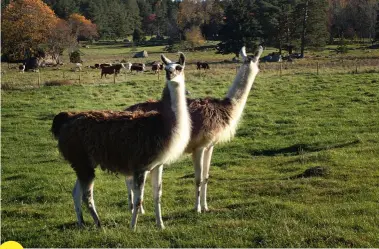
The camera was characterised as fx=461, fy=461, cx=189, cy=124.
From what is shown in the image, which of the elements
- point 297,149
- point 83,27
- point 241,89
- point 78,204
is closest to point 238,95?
point 241,89

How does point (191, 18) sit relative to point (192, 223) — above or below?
above

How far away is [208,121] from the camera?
25.7 feet

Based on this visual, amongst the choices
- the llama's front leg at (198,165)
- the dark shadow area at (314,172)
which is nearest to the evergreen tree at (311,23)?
the dark shadow area at (314,172)

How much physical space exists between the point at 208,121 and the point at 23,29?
51.8m

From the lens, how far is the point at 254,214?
7176 mm

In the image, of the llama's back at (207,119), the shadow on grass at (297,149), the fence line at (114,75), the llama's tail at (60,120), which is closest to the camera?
the llama's tail at (60,120)

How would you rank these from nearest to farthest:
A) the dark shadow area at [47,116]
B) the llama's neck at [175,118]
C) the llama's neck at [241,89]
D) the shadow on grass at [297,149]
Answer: the llama's neck at [175,118]
the llama's neck at [241,89]
the shadow on grass at [297,149]
the dark shadow area at [47,116]

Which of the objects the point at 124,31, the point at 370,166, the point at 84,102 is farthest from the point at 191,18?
the point at 370,166

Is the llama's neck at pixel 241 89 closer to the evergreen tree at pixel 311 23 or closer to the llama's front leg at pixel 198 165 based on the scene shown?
the llama's front leg at pixel 198 165

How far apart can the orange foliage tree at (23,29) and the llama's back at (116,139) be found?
166ft

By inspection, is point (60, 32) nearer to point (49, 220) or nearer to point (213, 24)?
point (213, 24)

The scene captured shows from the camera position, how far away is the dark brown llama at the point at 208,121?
25.5 ft

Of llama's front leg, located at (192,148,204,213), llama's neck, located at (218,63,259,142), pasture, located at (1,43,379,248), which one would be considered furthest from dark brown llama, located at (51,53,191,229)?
llama's neck, located at (218,63,259,142)

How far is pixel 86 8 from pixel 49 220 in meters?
99.1
